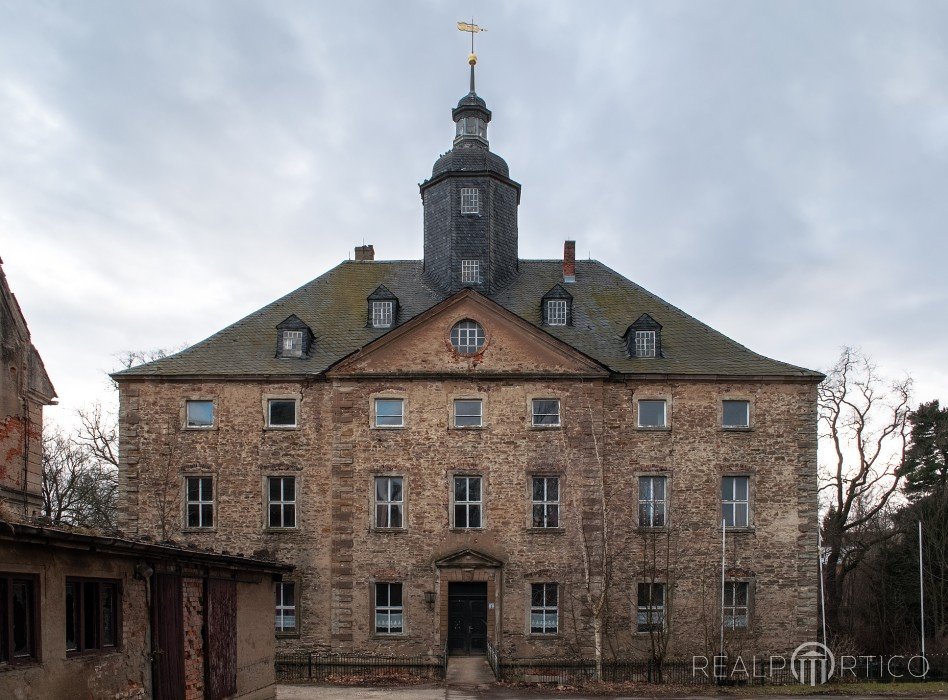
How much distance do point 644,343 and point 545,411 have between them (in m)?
4.00

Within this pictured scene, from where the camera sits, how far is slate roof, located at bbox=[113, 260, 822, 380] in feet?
102

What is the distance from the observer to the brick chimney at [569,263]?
35.1m

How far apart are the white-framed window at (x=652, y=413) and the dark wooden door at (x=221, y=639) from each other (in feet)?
49.0

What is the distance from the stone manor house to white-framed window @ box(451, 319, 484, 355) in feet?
0.15

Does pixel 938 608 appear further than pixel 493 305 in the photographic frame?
Yes

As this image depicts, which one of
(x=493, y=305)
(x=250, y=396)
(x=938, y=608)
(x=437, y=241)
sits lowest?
(x=938, y=608)

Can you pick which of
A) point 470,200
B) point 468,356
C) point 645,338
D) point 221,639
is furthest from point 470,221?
point 221,639

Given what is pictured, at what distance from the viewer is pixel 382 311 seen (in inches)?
1297

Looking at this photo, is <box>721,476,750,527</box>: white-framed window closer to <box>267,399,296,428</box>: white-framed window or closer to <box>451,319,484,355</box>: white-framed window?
<box>451,319,484,355</box>: white-framed window

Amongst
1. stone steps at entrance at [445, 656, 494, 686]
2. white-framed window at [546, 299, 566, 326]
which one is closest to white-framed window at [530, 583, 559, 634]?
stone steps at entrance at [445, 656, 494, 686]

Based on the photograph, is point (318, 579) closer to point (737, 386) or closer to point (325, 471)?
point (325, 471)

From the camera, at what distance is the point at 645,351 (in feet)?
104

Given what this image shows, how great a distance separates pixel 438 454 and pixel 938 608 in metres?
23.7

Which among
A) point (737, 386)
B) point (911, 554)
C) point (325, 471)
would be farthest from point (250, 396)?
point (911, 554)
